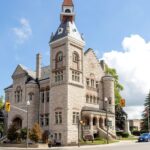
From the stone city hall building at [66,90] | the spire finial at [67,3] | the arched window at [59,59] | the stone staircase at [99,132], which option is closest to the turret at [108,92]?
the stone city hall building at [66,90]

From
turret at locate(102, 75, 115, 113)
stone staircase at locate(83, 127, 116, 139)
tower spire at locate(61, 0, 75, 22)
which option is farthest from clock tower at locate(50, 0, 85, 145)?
turret at locate(102, 75, 115, 113)

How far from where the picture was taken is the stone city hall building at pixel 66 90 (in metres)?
50.9

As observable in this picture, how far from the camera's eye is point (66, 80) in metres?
51.2

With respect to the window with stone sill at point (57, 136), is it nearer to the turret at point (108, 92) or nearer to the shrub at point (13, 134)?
the shrub at point (13, 134)

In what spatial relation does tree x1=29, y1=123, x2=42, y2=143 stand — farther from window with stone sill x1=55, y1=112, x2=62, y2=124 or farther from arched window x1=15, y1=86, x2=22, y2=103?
arched window x1=15, y1=86, x2=22, y2=103

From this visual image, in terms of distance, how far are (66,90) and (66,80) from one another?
70.9 inches

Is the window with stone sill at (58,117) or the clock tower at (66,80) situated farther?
the window with stone sill at (58,117)

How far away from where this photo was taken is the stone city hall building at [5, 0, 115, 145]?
50906mm

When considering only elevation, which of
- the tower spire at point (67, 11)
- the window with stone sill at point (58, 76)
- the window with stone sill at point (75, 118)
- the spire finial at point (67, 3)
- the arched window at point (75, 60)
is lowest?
the window with stone sill at point (75, 118)

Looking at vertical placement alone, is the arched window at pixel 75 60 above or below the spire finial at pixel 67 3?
below

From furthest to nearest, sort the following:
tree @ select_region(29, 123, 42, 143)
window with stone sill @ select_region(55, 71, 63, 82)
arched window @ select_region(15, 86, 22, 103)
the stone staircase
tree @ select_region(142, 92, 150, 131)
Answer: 1. tree @ select_region(142, 92, 150, 131)
2. arched window @ select_region(15, 86, 22, 103)
3. window with stone sill @ select_region(55, 71, 63, 82)
4. the stone staircase
5. tree @ select_region(29, 123, 42, 143)

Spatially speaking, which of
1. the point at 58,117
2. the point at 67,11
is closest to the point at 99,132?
the point at 58,117

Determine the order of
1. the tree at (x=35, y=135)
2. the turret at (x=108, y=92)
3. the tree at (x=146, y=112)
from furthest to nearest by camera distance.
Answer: the tree at (x=146, y=112)
the turret at (x=108, y=92)
the tree at (x=35, y=135)

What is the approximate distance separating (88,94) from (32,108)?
11.1m
